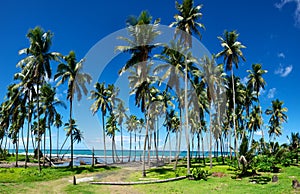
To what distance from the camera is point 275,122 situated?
184 ft

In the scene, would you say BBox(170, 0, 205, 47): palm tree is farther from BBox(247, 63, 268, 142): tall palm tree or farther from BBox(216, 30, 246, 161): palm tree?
BBox(247, 63, 268, 142): tall palm tree

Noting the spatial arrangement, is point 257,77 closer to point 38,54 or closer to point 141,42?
point 141,42

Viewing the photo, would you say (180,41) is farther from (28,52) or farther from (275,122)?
(275,122)

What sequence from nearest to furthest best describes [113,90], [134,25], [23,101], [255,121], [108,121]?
[134,25] < [23,101] < [113,90] < [255,121] < [108,121]

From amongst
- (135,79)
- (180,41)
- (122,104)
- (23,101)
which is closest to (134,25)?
(180,41)

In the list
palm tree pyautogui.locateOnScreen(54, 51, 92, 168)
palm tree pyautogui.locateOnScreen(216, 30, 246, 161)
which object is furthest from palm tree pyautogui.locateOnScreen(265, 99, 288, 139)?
palm tree pyautogui.locateOnScreen(54, 51, 92, 168)

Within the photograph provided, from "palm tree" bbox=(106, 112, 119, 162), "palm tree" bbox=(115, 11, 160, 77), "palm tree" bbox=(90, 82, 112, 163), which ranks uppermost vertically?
"palm tree" bbox=(115, 11, 160, 77)

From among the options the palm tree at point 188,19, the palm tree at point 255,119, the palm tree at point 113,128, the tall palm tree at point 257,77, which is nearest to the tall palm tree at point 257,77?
the tall palm tree at point 257,77

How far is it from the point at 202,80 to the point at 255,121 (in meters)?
22.8

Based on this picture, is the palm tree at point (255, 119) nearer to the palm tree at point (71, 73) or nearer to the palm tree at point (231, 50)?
the palm tree at point (231, 50)

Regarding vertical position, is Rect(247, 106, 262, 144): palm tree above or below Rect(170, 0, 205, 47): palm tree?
below

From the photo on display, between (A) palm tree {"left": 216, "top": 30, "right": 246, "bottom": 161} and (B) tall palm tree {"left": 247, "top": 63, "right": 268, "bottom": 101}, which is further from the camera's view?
(B) tall palm tree {"left": 247, "top": 63, "right": 268, "bottom": 101}

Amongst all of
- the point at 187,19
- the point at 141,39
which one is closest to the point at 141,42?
the point at 141,39

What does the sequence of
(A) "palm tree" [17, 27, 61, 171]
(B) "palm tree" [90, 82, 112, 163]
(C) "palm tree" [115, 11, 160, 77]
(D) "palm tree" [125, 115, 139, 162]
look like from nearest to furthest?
(C) "palm tree" [115, 11, 160, 77], (A) "palm tree" [17, 27, 61, 171], (B) "palm tree" [90, 82, 112, 163], (D) "palm tree" [125, 115, 139, 162]
